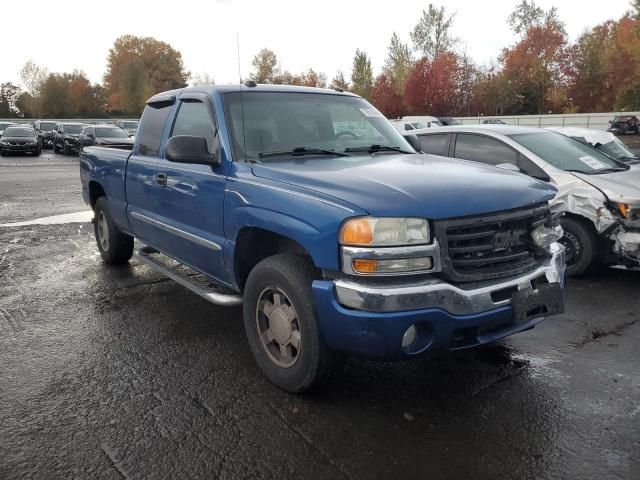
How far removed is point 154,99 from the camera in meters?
5.21

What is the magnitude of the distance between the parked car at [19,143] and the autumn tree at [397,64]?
141 feet

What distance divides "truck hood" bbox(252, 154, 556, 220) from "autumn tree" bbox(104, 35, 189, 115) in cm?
A: 7168

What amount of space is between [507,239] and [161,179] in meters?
2.82

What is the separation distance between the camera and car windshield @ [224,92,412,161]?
3.89 m

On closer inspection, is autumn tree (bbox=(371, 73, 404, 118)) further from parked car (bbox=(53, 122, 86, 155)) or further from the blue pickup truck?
the blue pickup truck

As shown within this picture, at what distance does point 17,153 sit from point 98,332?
2925 cm

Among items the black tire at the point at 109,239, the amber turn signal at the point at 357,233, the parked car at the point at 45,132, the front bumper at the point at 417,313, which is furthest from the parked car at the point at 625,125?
the amber turn signal at the point at 357,233

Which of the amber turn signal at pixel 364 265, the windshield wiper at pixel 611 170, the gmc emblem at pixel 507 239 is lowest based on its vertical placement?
the amber turn signal at pixel 364 265

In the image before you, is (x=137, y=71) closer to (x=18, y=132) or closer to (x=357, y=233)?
(x=18, y=132)

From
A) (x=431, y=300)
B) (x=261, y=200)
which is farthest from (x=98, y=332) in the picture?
(x=431, y=300)

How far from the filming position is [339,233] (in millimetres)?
2840

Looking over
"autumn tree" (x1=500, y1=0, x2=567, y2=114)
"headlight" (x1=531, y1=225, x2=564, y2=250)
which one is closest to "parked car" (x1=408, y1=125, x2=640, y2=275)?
"headlight" (x1=531, y1=225, x2=564, y2=250)

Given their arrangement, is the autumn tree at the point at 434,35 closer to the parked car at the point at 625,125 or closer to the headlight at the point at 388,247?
the parked car at the point at 625,125

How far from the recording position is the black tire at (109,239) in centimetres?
613
